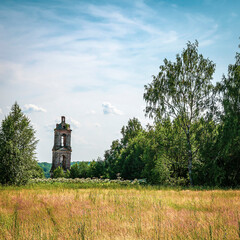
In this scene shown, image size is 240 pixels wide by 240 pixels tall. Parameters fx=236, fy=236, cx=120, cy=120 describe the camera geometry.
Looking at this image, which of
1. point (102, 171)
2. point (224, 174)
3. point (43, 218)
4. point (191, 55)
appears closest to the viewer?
point (43, 218)

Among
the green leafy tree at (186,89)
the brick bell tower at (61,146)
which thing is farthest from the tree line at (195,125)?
the brick bell tower at (61,146)

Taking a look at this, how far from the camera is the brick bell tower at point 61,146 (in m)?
39.7

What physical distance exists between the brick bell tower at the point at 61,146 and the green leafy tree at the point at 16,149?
20.6 m

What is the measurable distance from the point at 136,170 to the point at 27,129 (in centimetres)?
2391

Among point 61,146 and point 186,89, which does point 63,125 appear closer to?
point 61,146

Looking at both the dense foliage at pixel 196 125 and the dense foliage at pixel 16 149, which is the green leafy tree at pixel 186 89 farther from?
the dense foliage at pixel 16 149

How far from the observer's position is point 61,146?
1586 inches

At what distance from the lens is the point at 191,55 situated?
20.7 m

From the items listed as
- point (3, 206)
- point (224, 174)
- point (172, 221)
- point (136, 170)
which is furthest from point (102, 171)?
point (172, 221)

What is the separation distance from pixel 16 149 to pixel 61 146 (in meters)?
22.6

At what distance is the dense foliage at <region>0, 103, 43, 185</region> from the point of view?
17797 mm

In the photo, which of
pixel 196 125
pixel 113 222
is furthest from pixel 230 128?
pixel 113 222

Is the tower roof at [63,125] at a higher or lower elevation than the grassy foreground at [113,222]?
higher

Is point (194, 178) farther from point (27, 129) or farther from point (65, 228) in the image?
point (65, 228)
